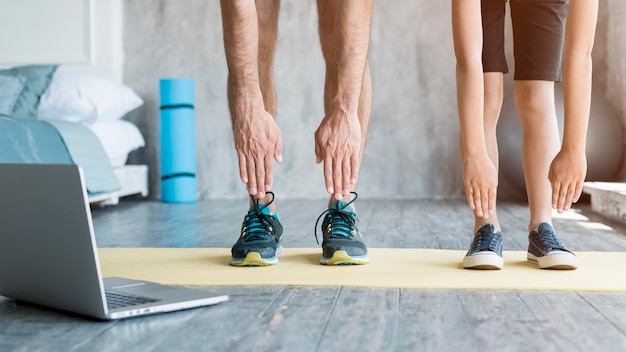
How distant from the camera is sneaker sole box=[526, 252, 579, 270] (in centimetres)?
179

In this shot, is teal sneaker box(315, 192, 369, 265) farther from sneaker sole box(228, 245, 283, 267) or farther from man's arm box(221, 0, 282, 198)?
man's arm box(221, 0, 282, 198)

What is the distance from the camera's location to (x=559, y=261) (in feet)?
5.88

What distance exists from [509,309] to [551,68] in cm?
84

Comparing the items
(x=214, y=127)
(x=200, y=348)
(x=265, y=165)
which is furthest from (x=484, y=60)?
(x=214, y=127)

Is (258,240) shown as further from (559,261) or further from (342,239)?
(559,261)

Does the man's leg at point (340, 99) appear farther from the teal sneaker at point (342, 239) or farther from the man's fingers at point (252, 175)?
the man's fingers at point (252, 175)

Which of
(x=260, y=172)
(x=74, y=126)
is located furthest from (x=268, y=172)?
(x=74, y=126)

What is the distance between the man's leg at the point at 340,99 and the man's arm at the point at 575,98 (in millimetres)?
459

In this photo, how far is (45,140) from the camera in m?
3.28

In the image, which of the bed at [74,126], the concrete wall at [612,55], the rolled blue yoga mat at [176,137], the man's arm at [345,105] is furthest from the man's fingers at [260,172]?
the concrete wall at [612,55]

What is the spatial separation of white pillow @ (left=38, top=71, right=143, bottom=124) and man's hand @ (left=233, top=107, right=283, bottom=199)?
7.80 ft

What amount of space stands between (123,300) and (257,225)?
24.0 inches

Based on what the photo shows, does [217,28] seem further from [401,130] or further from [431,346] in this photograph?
[431,346]

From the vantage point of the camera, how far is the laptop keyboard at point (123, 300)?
1359 mm
